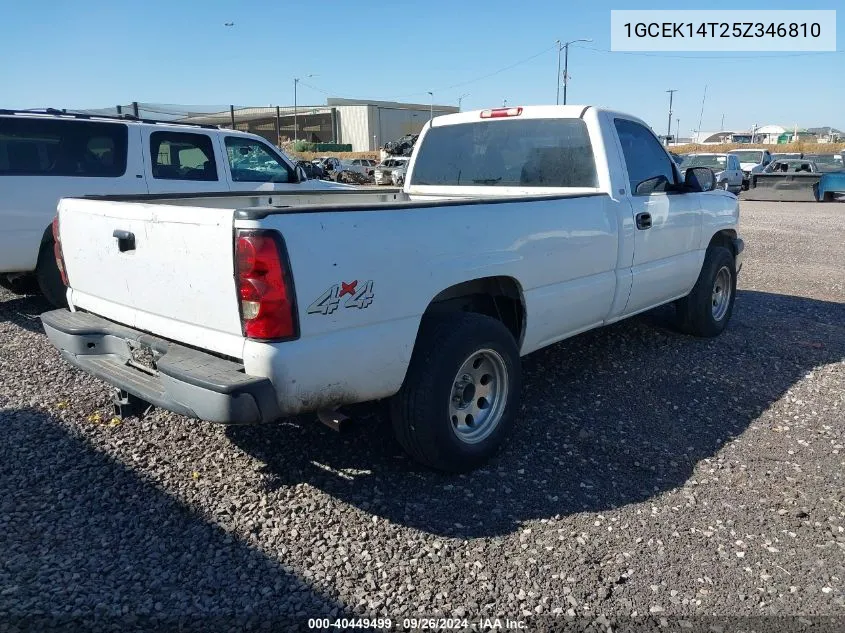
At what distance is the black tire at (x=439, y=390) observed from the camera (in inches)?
126

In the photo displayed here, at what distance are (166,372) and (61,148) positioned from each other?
501cm

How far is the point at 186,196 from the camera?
446 centimetres

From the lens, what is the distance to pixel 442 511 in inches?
126

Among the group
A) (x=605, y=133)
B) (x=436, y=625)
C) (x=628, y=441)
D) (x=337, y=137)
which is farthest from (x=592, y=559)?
(x=337, y=137)

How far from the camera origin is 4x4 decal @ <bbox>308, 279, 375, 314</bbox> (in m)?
2.74

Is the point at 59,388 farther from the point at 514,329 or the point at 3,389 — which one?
the point at 514,329

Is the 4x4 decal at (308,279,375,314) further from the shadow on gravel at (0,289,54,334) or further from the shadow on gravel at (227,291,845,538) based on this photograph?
the shadow on gravel at (0,289,54,334)

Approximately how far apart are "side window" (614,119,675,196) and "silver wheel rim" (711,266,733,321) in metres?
1.32

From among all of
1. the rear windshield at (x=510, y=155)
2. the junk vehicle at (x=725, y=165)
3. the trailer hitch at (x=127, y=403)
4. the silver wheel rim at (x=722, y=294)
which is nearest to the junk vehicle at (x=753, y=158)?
the junk vehicle at (x=725, y=165)

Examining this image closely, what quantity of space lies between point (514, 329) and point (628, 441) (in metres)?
0.95

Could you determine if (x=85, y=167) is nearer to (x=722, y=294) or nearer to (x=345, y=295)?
(x=345, y=295)

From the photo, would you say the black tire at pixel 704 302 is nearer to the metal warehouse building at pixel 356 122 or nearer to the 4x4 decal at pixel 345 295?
the 4x4 decal at pixel 345 295

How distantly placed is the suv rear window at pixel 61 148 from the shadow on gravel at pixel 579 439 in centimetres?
419

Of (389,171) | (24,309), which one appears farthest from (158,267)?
(389,171)
